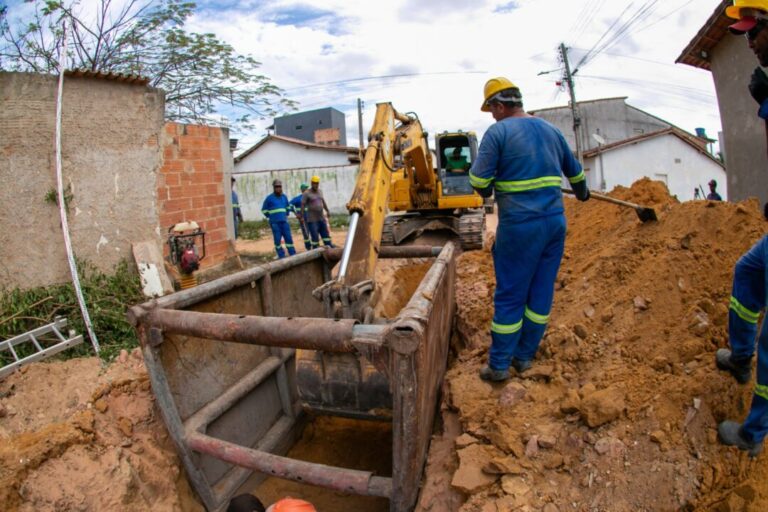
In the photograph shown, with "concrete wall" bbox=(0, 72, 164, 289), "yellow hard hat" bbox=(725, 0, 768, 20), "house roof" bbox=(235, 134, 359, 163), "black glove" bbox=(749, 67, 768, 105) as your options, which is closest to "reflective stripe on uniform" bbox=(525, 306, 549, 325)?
"black glove" bbox=(749, 67, 768, 105)

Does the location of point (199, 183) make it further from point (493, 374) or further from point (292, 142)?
point (292, 142)

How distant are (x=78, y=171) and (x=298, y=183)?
55.7 feet

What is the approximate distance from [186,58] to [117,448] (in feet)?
32.7

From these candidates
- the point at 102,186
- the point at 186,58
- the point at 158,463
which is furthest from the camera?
the point at 186,58

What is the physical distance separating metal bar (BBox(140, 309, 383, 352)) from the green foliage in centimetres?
205

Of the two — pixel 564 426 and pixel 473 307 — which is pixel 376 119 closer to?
pixel 473 307

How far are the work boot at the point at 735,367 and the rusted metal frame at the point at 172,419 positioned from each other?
9.01 ft

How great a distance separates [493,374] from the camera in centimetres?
280

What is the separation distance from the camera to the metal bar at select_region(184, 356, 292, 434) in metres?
2.71

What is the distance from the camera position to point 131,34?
32.0 ft

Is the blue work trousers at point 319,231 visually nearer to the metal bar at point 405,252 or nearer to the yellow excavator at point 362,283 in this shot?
the yellow excavator at point 362,283

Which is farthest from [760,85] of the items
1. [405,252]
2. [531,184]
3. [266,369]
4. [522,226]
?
[266,369]

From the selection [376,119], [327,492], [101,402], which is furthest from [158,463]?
[376,119]

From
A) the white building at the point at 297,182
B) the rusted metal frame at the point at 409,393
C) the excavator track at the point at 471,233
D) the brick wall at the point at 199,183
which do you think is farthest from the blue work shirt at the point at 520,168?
the white building at the point at 297,182
